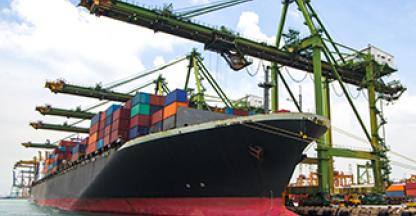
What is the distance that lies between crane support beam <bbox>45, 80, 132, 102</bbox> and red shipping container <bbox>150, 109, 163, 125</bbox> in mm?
16894

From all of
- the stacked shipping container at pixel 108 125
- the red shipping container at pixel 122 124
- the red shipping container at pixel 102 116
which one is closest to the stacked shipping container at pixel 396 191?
the red shipping container at pixel 122 124

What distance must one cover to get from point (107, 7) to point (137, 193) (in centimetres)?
1213

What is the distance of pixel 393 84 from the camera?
38.6m

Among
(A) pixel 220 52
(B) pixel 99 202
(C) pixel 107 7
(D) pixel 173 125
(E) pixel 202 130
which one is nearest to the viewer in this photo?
(E) pixel 202 130

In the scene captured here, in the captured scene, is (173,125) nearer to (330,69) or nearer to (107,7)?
(107,7)

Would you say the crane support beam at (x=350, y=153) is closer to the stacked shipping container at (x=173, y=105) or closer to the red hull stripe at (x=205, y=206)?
the red hull stripe at (x=205, y=206)

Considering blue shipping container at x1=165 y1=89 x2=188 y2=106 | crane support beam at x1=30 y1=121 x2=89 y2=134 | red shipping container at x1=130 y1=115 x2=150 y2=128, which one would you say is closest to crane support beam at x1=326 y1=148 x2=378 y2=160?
blue shipping container at x1=165 y1=89 x2=188 y2=106

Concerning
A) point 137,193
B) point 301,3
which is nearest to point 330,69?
point 301,3

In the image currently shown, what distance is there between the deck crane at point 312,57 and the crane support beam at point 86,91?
14.7 metres

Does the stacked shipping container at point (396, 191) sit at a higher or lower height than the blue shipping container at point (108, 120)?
lower

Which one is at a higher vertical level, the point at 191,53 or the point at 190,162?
the point at 191,53

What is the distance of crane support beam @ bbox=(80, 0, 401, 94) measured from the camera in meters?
24.7

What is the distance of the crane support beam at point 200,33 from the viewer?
80.9 ft

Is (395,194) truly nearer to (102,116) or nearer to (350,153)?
(350,153)
